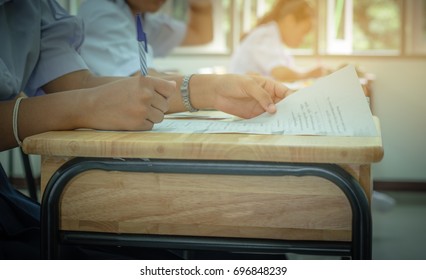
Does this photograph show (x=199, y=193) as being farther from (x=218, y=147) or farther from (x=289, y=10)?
(x=289, y=10)

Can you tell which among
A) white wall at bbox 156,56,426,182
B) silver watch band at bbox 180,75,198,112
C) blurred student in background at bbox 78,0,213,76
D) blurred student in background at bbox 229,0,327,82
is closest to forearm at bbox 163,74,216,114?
silver watch band at bbox 180,75,198,112

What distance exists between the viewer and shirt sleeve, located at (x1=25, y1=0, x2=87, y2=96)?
112cm

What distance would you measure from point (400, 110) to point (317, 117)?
150 inches

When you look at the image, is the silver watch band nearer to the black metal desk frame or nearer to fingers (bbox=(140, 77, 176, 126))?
fingers (bbox=(140, 77, 176, 126))

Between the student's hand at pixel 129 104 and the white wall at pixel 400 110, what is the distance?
12.4 ft

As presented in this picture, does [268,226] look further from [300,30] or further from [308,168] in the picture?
[300,30]

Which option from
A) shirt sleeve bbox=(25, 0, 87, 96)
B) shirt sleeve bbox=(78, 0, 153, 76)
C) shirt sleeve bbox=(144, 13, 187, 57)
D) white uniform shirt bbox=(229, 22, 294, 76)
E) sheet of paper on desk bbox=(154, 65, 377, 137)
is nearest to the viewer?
sheet of paper on desk bbox=(154, 65, 377, 137)

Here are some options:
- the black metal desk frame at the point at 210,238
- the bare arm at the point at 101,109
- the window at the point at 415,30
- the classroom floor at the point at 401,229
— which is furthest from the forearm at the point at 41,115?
the window at the point at 415,30

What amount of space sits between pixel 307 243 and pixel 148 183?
8.1 inches

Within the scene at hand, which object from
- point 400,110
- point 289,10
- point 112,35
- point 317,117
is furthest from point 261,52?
point 317,117

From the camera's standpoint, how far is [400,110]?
14.4ft

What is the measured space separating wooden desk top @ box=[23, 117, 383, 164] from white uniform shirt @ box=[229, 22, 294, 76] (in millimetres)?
2952

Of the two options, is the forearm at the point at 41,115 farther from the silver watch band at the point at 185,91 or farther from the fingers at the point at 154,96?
the silver watch band at the point at 185,91
